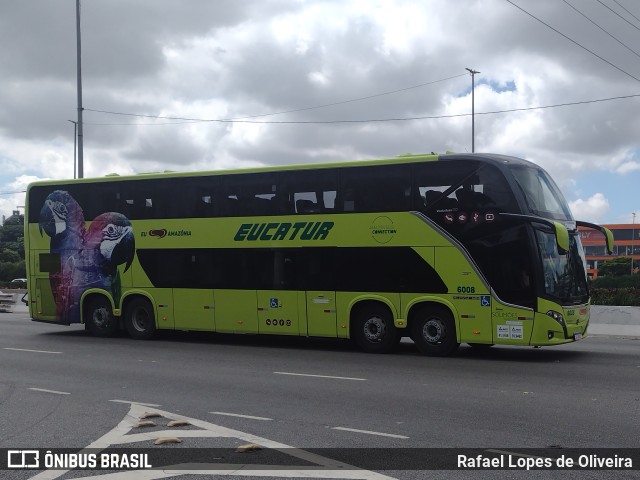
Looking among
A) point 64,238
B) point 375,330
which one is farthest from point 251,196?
point 64,238

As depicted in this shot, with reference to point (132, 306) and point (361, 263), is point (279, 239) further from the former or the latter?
point (132, 306)

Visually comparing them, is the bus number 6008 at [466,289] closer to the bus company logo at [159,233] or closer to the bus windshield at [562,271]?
the bus windshield at [562,271]

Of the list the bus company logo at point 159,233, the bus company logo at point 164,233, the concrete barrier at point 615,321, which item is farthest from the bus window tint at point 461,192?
the concrete barrier at point 615,321

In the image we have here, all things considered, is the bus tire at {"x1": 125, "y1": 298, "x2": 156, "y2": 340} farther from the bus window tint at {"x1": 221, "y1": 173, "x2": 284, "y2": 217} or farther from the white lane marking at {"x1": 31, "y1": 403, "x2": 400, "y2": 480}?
the white lane marking at {"x1": 31, "y1": 403, "x2": 400, "y2": 480}

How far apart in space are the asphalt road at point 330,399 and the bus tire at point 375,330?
14.1 inches

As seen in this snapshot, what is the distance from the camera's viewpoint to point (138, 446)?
798 cm

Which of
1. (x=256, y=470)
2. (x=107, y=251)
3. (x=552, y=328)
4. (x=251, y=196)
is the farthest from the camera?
(x=107, y=251)

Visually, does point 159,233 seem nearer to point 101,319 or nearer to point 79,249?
point 79,249

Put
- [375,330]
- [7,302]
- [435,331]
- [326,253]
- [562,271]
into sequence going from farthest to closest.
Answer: [7,302]
[326,253]
[375,330]
[435,331]
[562,271]

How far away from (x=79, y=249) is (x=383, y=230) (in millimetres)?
8861

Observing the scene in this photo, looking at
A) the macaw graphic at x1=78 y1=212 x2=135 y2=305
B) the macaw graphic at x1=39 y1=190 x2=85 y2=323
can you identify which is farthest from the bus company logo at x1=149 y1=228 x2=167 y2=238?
the macaw graphic at x1=39 y1=190 x2=85 y2=323

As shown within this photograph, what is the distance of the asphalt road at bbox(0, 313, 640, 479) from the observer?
8.16 m

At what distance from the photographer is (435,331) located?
15.8 meters

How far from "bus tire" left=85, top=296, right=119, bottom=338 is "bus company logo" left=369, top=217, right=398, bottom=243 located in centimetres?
811
